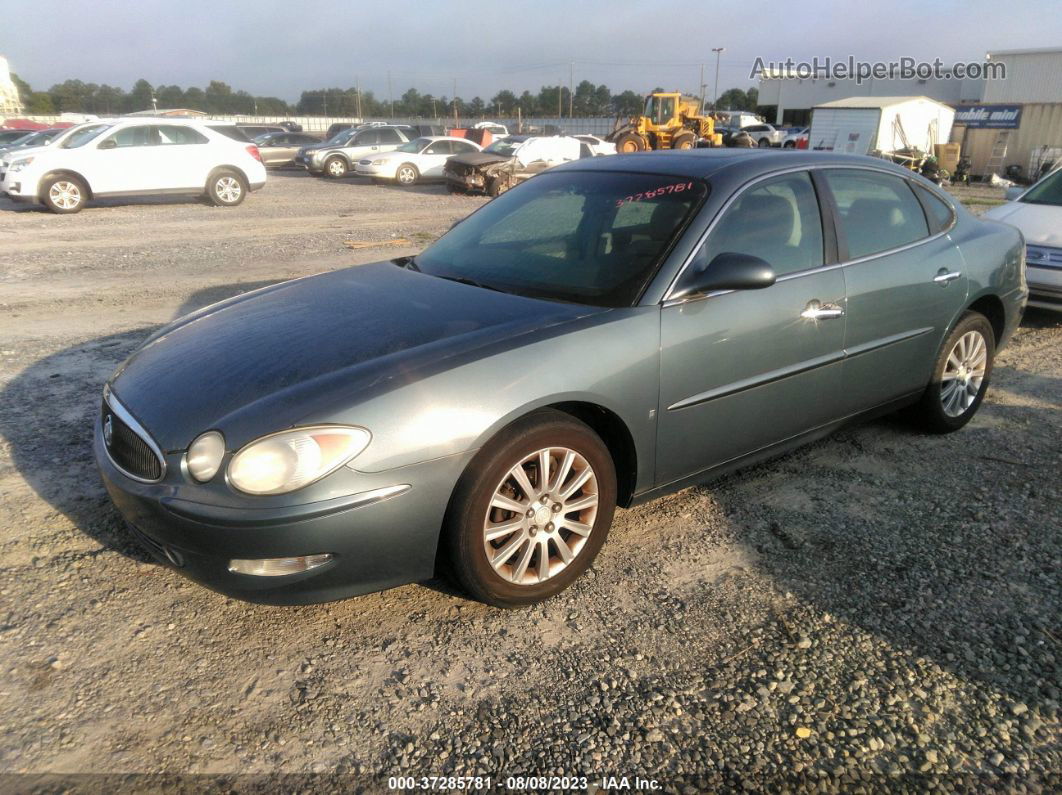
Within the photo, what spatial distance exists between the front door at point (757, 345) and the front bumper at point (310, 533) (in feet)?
3.40

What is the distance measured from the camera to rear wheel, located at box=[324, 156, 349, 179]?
23844 millimetres

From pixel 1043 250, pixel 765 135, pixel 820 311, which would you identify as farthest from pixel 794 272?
pixel 765 135

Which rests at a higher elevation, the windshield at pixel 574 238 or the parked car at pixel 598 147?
the windshield at pixel 574 238

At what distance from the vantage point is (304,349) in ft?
9.61

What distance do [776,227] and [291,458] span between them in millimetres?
2398

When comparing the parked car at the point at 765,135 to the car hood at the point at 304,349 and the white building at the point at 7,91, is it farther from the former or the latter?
the white building at the point at 7,91

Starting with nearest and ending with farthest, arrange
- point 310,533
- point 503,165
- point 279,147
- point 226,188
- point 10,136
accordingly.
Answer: point 310,533
point 226,188
point 503,165
point 10,136
point 279,147

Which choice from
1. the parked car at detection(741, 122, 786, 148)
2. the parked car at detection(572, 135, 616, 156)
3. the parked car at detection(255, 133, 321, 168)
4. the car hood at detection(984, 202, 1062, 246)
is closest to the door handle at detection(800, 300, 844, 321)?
the car hood at detection(984, 202, 1062, 246)

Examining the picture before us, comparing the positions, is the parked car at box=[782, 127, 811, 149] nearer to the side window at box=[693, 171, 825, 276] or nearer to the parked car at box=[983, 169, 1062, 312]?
the parked car at box=[983, 169, 1062, 312]

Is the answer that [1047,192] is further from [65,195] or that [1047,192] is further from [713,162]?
[65,195]

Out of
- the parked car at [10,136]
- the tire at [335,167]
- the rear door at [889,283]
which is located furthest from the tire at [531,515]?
the tire at [335,167]

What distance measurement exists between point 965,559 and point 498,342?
2157 mm

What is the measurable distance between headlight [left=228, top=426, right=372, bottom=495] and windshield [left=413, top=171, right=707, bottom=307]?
1163 millimetres

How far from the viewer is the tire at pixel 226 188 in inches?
631
